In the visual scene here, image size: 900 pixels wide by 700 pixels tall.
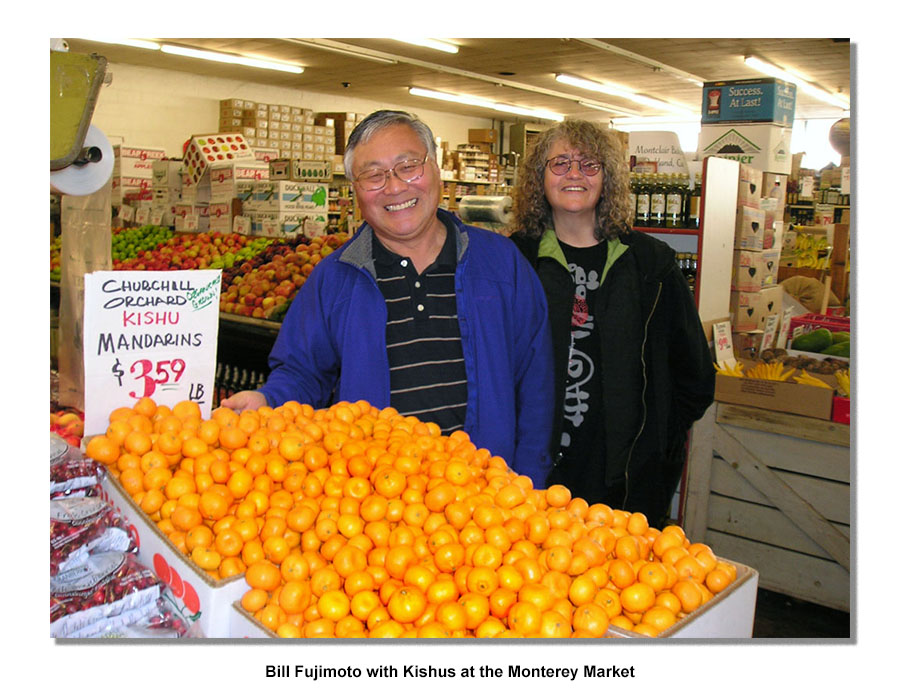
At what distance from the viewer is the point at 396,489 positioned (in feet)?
5.02

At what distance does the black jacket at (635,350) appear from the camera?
249 cm

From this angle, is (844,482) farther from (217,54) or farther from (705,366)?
(217,54)

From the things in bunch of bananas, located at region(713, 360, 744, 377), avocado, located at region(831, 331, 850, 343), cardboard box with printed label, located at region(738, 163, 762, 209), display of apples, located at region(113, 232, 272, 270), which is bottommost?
bunch of bananas, located at region(713, 360, 744, 377)

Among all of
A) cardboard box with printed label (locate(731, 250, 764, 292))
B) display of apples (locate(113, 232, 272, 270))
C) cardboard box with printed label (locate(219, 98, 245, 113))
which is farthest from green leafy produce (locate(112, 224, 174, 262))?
cardboard box with printed label (locate(219, 98, 245, 113))

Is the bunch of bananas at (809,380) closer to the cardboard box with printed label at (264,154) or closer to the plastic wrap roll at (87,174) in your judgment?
the plastic wrap roll at (87,174)

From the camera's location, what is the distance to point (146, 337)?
169cm

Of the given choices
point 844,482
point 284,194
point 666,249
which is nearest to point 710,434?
point 844,482

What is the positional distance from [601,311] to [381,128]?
919 mm

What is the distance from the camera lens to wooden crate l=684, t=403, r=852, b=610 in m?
3.33

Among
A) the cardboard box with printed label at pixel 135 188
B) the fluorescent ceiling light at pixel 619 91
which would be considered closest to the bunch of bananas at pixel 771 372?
the cardboard box with printed label at pixel 135 188

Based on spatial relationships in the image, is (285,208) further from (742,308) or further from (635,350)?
(635,350)

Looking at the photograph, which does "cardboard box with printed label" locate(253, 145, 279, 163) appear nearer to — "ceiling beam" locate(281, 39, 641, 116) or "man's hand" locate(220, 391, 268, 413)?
"ceiling beam" locate(281, 39, 641, 116)

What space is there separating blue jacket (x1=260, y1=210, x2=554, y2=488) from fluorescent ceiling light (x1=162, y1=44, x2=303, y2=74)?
28.6 ft

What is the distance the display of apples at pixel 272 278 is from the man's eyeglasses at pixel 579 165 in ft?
7.43
